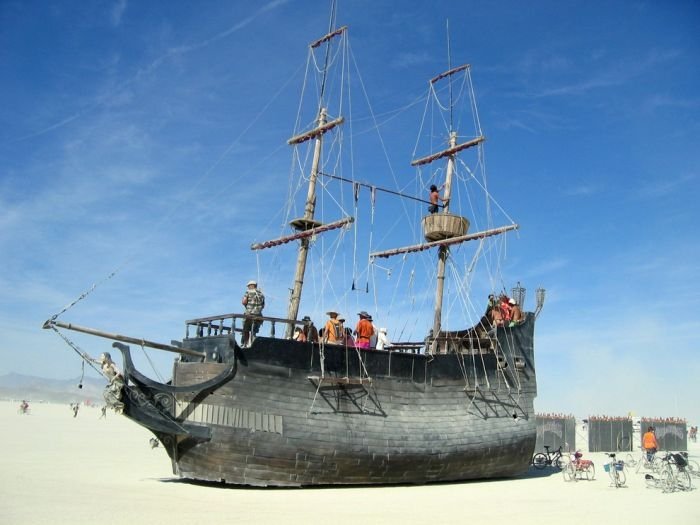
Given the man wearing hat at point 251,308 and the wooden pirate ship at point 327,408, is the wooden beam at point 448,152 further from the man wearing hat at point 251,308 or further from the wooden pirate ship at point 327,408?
the man wearing hat at point 251,308

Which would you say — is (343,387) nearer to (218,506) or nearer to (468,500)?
(468,500)

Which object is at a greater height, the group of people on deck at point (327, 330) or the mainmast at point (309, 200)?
the mainmast at point (309, 200)

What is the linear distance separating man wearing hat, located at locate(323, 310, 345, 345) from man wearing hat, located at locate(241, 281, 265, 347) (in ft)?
5.79

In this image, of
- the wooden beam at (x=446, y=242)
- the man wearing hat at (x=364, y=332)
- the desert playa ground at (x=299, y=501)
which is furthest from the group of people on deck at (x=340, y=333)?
the wooden beam at (x=446, y=242)

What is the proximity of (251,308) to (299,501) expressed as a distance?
4892 mm

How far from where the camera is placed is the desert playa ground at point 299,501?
31.1 ft

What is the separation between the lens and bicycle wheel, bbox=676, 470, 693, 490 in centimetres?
1473

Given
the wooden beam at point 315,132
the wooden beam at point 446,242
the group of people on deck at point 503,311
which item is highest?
the wooden beam at point 315,132

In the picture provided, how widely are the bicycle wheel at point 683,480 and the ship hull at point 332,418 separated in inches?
173

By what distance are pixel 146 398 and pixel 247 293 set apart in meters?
3.42

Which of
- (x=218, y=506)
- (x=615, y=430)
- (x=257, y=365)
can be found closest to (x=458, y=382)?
(x=257, y=365)

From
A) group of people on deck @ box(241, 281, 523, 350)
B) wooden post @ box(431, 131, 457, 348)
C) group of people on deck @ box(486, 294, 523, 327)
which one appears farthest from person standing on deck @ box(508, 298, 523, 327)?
group of people on deck @ box(241, 281, 523, 350)

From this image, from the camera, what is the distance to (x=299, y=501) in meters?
11.5

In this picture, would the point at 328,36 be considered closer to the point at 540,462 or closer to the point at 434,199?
the point at 434,199
